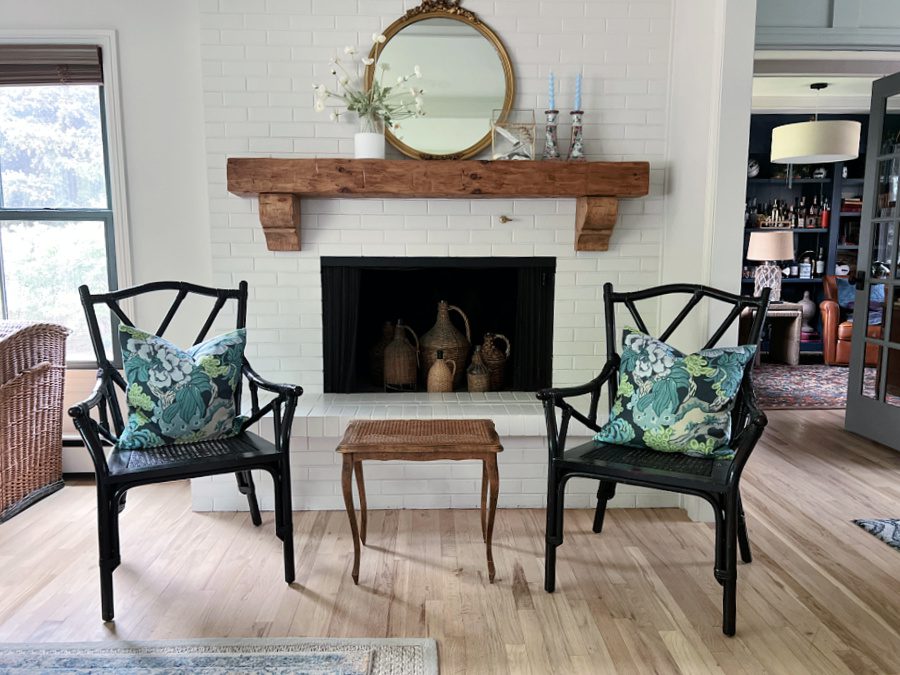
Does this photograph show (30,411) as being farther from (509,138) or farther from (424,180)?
(509,138)

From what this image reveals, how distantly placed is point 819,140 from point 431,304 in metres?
3.92

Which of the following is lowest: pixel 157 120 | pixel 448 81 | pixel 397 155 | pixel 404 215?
pixel 404 215

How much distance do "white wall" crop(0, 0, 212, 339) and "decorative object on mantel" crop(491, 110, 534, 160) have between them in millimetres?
1326

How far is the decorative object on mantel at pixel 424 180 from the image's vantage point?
9.27 ft

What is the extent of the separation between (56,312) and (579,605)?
9.15ft

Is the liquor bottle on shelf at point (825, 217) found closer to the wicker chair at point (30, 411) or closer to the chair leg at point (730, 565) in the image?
the chair leg at point (730, 565)

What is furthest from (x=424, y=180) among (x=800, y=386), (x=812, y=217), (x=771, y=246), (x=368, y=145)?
(x=812, y=217)

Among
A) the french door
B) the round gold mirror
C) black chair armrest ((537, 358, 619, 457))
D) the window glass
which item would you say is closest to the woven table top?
black chair armrest ((537, 358, 619, 457))

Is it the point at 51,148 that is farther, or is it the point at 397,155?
the point at 51,148

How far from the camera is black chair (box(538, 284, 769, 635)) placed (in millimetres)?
2033

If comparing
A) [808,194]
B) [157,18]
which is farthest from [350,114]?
[808,194]

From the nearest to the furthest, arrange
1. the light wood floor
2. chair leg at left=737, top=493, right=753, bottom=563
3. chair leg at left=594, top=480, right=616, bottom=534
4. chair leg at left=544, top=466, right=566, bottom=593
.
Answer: the light wood floor, chair leg at left=544, top=466, right=566, bottom=593, chair leg at left=737, top=493, right=753, bottom=563, chair leg at left=594, top=480, right=616, bottom=534

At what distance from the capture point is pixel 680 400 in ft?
7.53

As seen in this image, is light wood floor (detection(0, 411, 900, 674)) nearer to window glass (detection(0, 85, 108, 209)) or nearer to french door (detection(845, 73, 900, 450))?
french door (detection(845, 73, 900, 450))
